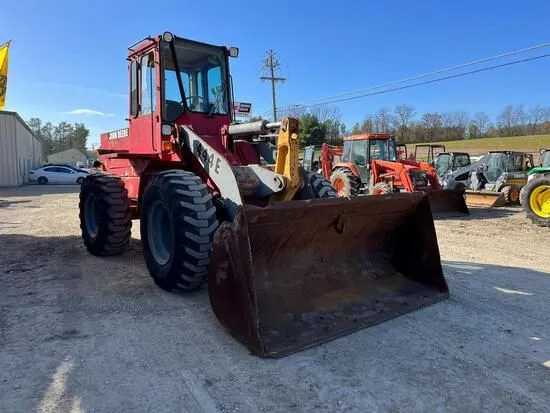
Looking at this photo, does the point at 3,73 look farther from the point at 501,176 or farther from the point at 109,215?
the point at 501,176

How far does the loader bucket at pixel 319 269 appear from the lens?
358cm

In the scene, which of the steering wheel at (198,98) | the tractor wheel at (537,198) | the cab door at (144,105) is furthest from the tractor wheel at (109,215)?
the tractor wheel at (537,198)

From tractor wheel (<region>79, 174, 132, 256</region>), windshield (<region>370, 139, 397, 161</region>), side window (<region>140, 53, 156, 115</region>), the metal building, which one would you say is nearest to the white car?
the metal building

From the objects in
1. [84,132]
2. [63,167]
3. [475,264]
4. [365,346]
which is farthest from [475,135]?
[84,132]

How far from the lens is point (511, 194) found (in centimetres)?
1437

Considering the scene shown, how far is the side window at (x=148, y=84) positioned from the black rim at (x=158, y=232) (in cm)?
142

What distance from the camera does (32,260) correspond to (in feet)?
22.7

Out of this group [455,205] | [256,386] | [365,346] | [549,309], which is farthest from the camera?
[455,205]

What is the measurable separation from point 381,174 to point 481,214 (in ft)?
9.97

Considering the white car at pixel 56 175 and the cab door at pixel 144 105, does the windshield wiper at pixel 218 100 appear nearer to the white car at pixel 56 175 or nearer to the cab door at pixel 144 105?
the cab door at pixel 144 105

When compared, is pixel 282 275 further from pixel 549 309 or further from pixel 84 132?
pixel 84 132

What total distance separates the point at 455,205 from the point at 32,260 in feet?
34.2

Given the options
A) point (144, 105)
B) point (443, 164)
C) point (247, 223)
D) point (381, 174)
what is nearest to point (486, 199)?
point (381, 174)

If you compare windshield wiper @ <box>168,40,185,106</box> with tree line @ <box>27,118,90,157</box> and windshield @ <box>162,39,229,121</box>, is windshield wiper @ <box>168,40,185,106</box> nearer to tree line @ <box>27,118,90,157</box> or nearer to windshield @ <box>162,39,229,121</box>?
windshield @ <box>162,39,229,121</box>
